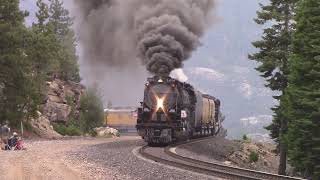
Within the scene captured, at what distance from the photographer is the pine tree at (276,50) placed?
36844 millimetres

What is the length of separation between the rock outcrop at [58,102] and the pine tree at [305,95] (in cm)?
3703

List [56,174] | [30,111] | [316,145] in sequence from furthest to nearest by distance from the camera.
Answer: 1. [30,111]
2. [316,145]
3. [56,174]

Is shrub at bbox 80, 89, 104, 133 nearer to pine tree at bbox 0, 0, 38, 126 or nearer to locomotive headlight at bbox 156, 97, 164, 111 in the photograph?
pine tree at bbox 0, 0, 38, 126

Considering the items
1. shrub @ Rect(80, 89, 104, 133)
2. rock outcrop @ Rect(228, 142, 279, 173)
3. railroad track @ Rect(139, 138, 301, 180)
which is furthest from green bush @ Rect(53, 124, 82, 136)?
railroad track @ Rect(139, 138, 301, 180)

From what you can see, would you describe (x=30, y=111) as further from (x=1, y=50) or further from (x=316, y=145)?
(x=316, y=145)

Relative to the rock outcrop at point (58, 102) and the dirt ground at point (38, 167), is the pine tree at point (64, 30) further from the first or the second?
the dirt ground at point (38, 167)

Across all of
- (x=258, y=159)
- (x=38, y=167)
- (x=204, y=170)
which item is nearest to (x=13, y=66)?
(x=258, y=159)

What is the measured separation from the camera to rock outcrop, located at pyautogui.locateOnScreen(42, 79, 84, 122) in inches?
2496

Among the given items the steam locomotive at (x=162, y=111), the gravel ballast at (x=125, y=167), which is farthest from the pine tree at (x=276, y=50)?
the gravel ballast at (x=125, y=167)

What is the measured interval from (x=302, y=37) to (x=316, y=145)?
676 cm

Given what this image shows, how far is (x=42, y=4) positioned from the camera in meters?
72.8

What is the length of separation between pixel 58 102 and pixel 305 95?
42.7m

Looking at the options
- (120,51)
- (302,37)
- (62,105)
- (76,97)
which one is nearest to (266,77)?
(302,37)

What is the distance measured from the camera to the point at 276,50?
37.5 meters
